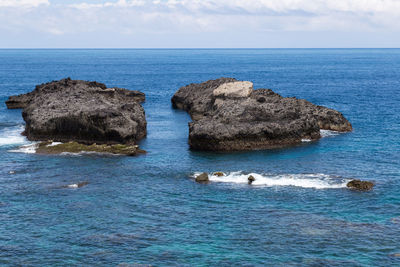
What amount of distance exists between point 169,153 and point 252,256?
37.5 m

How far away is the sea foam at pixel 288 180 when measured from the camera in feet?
195

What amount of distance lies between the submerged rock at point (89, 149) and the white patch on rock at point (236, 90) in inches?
1267

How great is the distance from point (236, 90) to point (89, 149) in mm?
38602

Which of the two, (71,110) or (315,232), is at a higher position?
(71,110)

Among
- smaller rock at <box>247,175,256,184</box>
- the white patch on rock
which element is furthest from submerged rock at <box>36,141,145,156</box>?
the white patch on rock

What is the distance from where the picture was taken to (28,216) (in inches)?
1989

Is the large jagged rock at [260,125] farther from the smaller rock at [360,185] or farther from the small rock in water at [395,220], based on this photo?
the small rock in water at [395,220]

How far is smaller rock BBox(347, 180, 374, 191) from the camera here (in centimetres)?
5741

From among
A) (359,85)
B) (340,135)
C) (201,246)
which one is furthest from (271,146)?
(359,85)

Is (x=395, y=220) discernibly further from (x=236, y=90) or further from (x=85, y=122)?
(x=236, y=90)

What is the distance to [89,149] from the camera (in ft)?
251

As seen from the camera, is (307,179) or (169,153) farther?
(169,153)

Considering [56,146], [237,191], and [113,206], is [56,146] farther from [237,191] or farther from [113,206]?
[237,191]

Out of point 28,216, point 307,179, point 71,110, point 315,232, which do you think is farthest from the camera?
point 71,110
